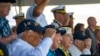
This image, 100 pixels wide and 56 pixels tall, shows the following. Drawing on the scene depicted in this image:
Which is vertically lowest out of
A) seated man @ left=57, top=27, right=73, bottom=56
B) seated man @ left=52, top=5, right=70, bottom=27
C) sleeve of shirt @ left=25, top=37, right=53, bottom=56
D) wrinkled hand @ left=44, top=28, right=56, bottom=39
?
seated man @ left=57, top=27, right=73, bottom=56

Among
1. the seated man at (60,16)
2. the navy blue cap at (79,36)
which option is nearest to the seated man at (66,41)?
the seated man at (60,16)

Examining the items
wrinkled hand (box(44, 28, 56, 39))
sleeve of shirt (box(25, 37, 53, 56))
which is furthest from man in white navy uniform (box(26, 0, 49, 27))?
sleeve of shirt (box(25, 37, 53, 56))

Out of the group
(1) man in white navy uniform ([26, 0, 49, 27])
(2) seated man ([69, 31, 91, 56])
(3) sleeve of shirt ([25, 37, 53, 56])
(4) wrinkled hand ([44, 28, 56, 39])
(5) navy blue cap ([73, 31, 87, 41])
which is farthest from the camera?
(5) navy blue cap ([73, 31, 87, 41])

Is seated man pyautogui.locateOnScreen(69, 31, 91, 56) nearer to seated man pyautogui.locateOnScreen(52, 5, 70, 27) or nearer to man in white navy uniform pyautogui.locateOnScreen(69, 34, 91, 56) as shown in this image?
man in white navy uniform pyautogui.locateOnScreen(69, 34, 91, 56)

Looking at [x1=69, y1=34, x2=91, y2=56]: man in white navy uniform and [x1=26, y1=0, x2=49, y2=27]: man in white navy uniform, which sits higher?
[x1=26, y1=0, x2=49, y2=27]: man in white navy uniform

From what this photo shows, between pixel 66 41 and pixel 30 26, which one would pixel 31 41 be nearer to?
pixel 30 26

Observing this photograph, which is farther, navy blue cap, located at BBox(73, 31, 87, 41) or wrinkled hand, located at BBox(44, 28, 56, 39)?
navy blue cap, located at BBox(73, 31, 87, 41)

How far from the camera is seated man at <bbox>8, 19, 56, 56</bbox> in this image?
5.09 m

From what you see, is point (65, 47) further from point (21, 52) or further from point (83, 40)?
point (21, 52)

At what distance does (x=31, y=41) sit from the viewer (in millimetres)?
5375

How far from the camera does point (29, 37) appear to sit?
5.36m

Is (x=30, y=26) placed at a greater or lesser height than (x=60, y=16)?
greater

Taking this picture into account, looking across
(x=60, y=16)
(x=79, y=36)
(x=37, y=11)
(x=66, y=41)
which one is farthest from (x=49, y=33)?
(x=79, y=36)

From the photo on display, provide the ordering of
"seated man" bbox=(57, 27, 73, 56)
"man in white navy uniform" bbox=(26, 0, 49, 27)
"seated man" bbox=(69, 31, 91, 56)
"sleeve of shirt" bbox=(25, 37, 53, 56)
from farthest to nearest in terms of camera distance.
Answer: "seated man" bbox=(69, 31, 91, 56), "seated man" bbox=(57, 27, 73, 56), "man in white navy uniform" bbox=(26, 0, 49, 27), "sleeve of shirt" bbox=(25, 37, 53, 56)
